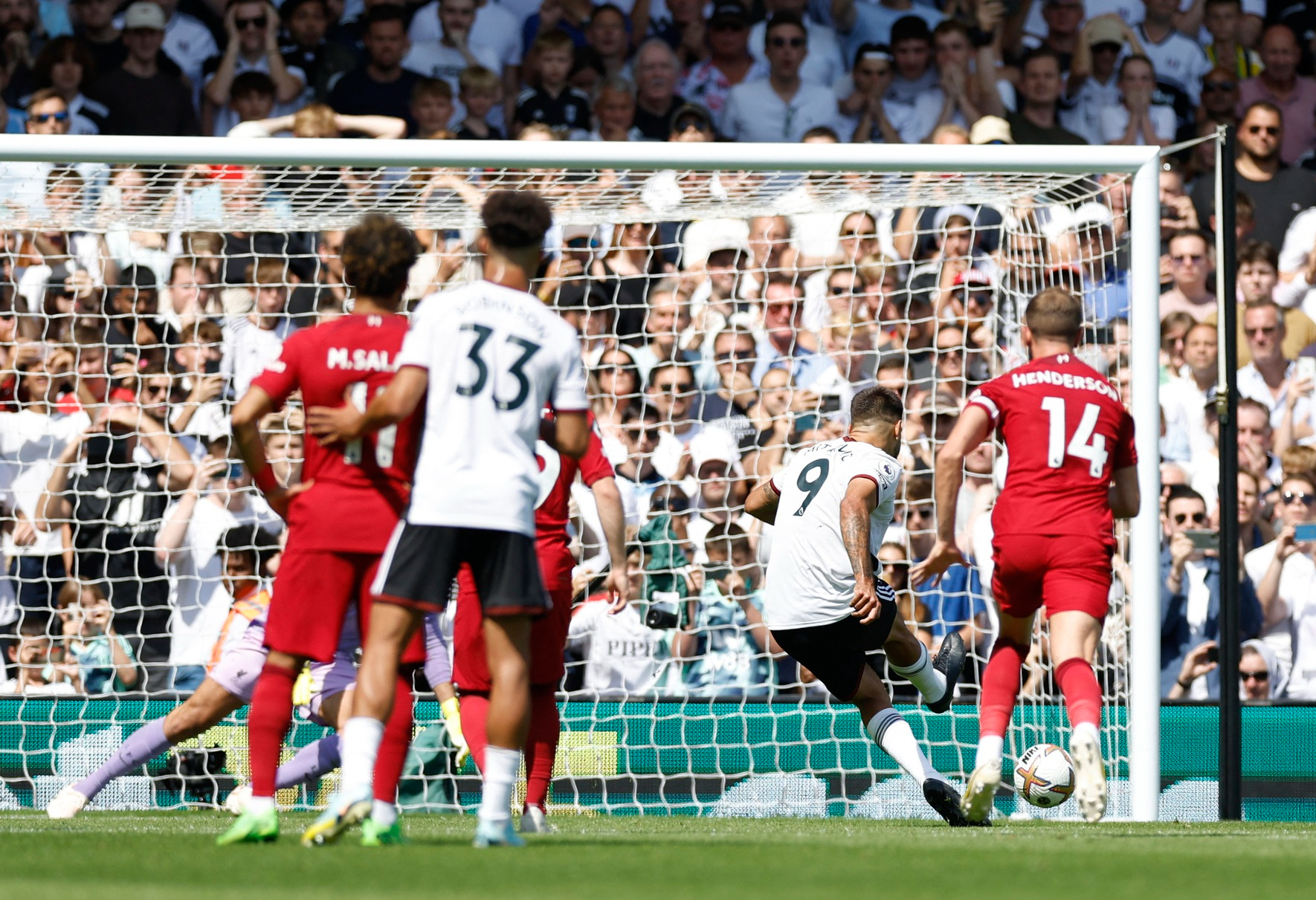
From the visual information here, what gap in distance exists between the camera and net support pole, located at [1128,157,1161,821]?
25.3ft

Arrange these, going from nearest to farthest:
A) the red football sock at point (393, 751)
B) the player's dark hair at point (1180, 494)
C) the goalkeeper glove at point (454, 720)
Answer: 1. the red football sock at point (393, 751)
2. the goalkeeper glove at point (454, 720)
3. the player's dark hair at point (1180, 494)

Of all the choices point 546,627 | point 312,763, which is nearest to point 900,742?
point 546,627

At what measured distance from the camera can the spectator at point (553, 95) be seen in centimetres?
1250

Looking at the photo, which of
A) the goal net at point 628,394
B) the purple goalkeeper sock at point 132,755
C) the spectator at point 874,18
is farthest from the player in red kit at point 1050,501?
the spectator at point 874,18

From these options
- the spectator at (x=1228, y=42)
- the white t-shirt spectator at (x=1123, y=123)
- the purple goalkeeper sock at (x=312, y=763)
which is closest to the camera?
the purple goalkeeper sock at (x=312, y=763)

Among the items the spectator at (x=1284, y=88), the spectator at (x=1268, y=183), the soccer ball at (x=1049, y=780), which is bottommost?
the soccer ball at (x=1049, y=780)

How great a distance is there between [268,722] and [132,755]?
241 cm

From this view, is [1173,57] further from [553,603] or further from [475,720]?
→ [475,720]

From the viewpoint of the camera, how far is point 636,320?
1076 cm

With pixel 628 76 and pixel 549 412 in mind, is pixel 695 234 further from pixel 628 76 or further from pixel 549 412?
pixel 549 412

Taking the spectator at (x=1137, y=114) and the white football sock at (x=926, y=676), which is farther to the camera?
the spectator at (x=1137, y=114)

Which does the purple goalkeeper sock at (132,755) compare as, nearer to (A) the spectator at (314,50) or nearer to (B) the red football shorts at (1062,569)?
(B) the red football shorts at (1062,569)

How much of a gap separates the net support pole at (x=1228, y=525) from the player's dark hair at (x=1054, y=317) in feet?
5.75

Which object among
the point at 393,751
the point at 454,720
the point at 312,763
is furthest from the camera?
the point at 454,720
